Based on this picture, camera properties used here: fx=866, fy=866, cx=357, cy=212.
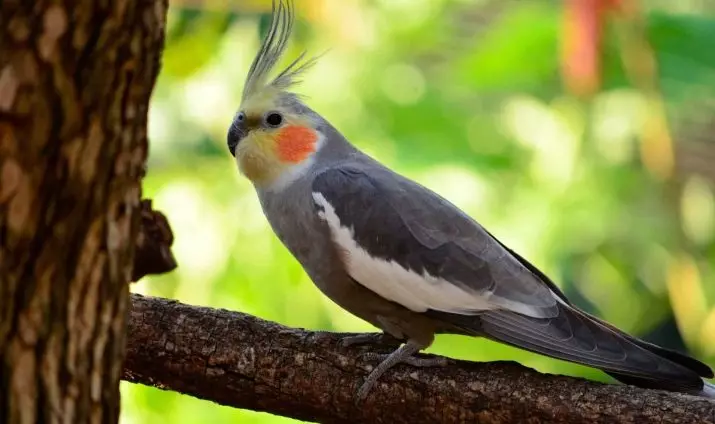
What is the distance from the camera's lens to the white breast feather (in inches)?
51.4

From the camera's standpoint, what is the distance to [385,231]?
4.45 feet

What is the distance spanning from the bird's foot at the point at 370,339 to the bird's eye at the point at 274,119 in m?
0.40

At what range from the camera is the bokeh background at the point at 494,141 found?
274 cm

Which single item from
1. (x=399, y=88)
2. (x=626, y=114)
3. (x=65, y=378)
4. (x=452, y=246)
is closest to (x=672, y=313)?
(x=626, y=114)

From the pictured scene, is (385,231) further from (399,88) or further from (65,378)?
(399,88)

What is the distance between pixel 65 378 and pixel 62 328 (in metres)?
0.04

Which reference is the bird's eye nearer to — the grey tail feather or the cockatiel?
the cockatiel

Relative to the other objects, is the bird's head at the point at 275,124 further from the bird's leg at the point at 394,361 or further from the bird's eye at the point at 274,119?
the bird's leg at the point at 394,361

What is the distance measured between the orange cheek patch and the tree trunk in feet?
2.42

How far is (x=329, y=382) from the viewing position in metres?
1.29

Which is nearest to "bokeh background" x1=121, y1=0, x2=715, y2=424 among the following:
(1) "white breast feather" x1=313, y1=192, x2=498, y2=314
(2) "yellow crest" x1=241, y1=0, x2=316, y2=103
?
(2) "yellow crest" x1=241, y1=0, x2=316, y2=103

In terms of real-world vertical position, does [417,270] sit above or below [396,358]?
above

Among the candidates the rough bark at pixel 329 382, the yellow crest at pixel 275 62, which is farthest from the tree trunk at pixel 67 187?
the yellow crest at pixel 275 62

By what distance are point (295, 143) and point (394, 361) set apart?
0.43 meters
